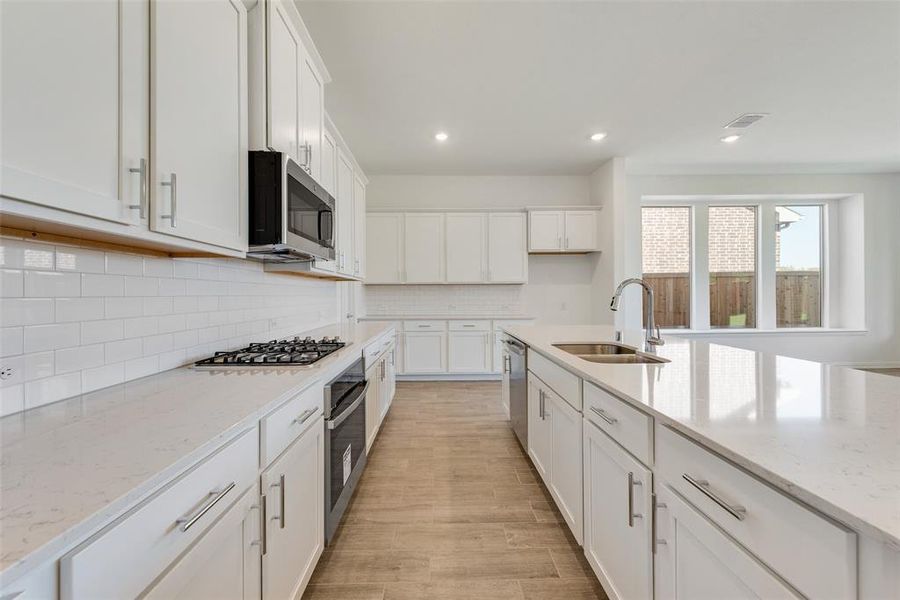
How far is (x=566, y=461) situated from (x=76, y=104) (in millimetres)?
1977

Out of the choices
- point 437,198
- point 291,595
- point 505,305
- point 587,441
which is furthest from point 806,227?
point 291,595

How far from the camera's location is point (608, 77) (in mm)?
2977

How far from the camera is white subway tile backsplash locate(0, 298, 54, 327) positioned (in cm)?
90

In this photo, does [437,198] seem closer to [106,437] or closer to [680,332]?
[680,332]

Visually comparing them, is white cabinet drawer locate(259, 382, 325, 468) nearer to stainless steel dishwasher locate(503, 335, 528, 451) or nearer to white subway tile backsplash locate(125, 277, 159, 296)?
white subway tile backsplash locate(125, 277, 159, 296)

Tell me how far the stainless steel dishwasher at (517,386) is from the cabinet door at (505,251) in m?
Result: 2.09

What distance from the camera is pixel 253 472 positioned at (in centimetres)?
96

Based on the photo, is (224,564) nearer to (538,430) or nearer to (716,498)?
(716,498)

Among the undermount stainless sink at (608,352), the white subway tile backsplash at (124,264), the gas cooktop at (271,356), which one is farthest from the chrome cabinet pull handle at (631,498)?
the white subway tile backsplash at (124,264)

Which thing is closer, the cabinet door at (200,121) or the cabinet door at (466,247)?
the cabinet door at (200,121)

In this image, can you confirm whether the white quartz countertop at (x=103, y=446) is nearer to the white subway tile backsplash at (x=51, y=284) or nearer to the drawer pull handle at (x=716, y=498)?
the white subway tile backsplash at (x=51, y=284)

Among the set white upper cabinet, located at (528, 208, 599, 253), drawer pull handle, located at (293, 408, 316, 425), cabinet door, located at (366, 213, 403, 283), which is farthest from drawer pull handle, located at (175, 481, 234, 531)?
white upper cabinet, located at (528, 208, 599, 253)

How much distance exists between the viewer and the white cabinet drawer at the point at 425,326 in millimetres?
4953

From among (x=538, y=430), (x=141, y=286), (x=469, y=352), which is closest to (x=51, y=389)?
(x=141, y=286)
